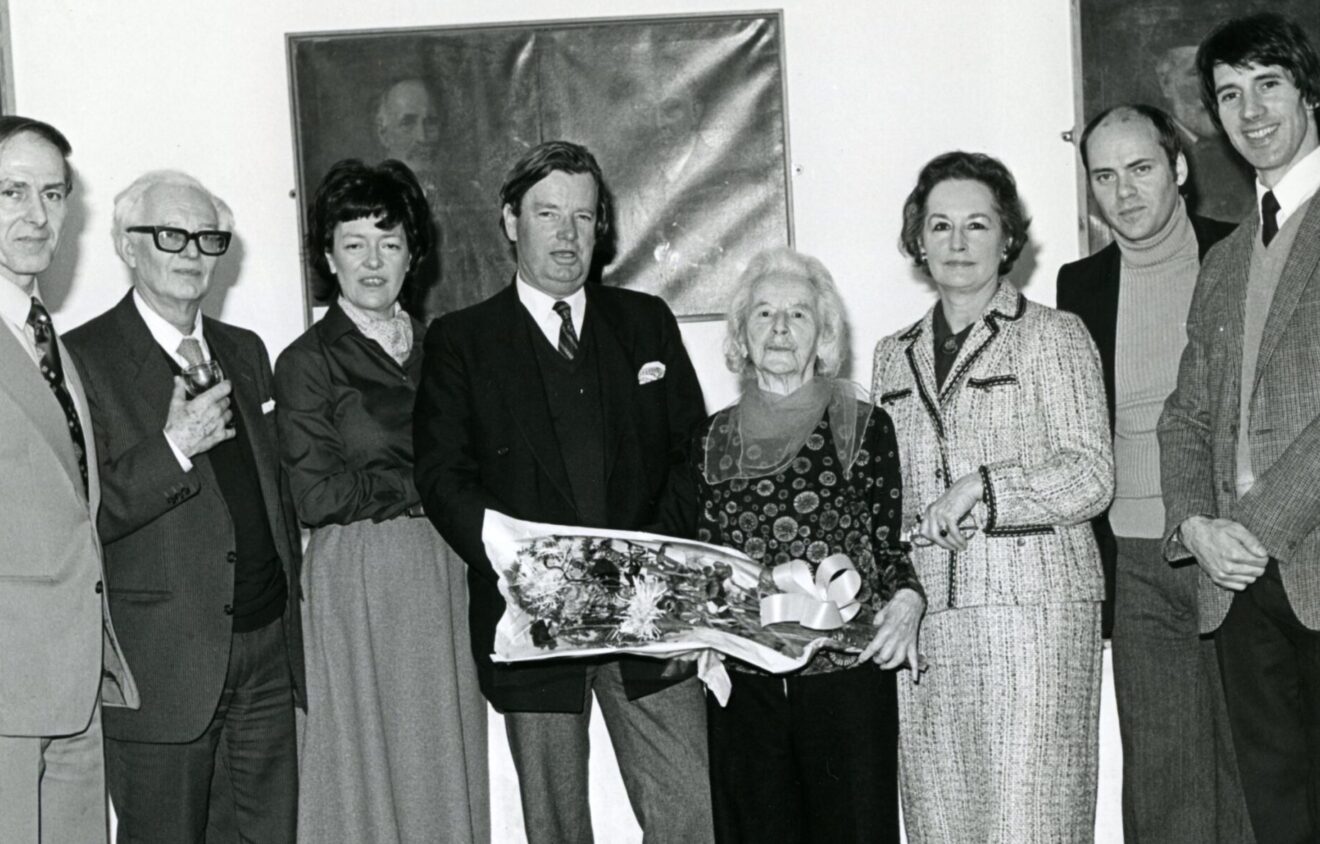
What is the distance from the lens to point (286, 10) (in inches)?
172

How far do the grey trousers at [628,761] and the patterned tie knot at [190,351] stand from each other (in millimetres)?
1140

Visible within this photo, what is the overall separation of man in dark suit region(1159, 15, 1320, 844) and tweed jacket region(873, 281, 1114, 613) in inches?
9.0

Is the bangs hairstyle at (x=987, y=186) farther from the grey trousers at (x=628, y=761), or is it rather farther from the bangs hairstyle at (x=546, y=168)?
the grey trousers at (x=628, y=761)

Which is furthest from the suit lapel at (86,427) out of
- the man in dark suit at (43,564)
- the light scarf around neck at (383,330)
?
the light scarf around neck at (383,330)

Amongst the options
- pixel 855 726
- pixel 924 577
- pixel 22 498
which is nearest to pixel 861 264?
pixel 924 577

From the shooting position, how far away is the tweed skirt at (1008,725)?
2744 mm

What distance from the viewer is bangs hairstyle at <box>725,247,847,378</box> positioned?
3023 millimetres

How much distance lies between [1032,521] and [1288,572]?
0.50m

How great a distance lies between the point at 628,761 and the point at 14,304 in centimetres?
170

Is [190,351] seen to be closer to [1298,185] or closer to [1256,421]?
[1256,421]

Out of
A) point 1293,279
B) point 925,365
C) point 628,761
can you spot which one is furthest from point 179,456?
point 1293,279

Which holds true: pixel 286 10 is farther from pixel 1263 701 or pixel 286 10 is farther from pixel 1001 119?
pixel 1263 701

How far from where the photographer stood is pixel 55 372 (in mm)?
2762

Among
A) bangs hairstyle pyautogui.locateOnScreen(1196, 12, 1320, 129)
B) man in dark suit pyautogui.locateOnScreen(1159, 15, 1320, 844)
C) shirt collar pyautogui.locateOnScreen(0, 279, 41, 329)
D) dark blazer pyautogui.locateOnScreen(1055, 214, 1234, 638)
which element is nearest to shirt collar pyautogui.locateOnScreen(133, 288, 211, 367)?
shirt collar pyautogui.locateOnScreen(0, 279, 41, 329)
